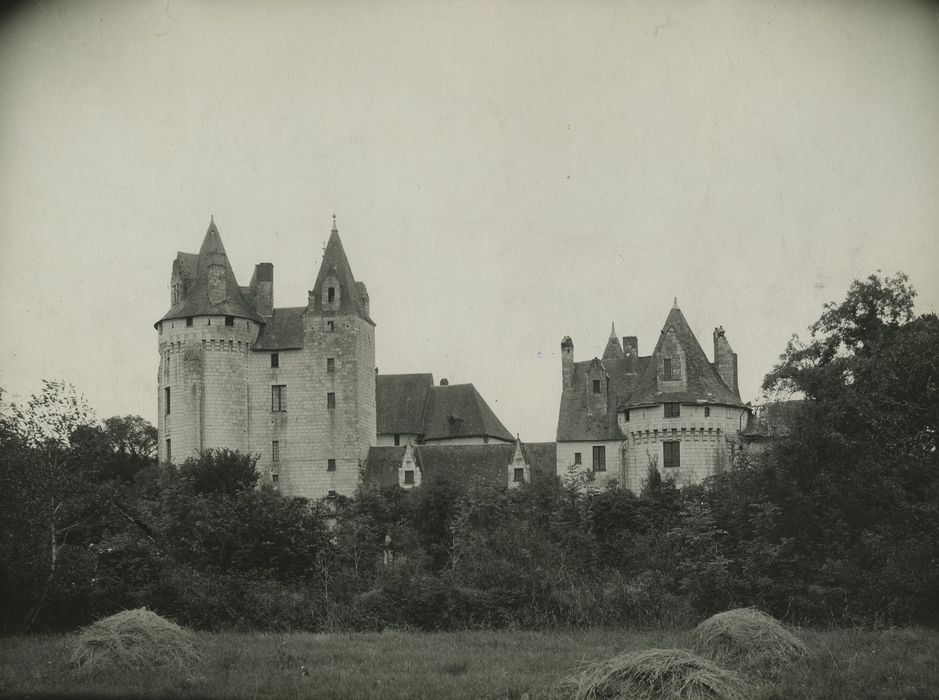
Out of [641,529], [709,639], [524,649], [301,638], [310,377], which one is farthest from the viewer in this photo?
[310,377]

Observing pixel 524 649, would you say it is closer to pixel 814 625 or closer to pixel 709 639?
pixel 709 639

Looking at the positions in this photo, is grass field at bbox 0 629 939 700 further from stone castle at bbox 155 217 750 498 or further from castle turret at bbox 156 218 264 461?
castle turret at bbox 156 218 264 461

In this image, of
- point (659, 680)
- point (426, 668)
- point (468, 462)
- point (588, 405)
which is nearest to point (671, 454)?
point (588, 405)

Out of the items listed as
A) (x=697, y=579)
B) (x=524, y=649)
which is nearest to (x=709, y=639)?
(x=524, y=649)

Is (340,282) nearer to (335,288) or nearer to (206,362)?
(335,288)

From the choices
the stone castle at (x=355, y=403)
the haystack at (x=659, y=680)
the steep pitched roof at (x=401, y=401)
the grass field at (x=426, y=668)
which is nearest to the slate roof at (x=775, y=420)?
the stone castle at (x=355, y=403)

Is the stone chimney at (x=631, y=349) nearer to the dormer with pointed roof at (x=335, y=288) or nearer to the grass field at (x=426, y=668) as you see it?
the dormer with pointed roof at (x=335, y=288)
